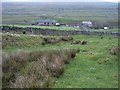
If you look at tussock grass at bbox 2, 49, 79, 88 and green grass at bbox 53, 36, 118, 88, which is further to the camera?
green grass at bbox 53, 36, 118, 88

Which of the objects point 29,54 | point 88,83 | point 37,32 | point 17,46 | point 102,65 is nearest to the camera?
point 88,83

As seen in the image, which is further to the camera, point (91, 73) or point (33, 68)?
point (91, 73)

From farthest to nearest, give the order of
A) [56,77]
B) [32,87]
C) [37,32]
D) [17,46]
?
[37,32], [17,46], [56,77], [32,87]

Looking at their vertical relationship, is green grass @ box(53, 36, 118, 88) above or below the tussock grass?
below

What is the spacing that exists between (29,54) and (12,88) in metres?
5.89

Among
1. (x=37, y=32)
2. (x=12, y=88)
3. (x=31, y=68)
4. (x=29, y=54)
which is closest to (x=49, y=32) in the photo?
(x=37, y=32)

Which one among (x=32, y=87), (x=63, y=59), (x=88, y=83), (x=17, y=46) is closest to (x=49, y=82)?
(x=32, y=87)

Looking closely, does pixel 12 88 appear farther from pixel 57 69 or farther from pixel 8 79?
pixel 57 69

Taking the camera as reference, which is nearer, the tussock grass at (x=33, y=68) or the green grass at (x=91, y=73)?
the tussock grass at (x=33, y=68)

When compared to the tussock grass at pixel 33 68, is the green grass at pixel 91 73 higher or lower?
lower

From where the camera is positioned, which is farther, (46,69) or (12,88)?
(46,69)

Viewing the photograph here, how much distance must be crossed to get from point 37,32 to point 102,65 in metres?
20.4

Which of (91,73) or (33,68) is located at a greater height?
(33,68)

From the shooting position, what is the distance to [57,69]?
14219 mm
